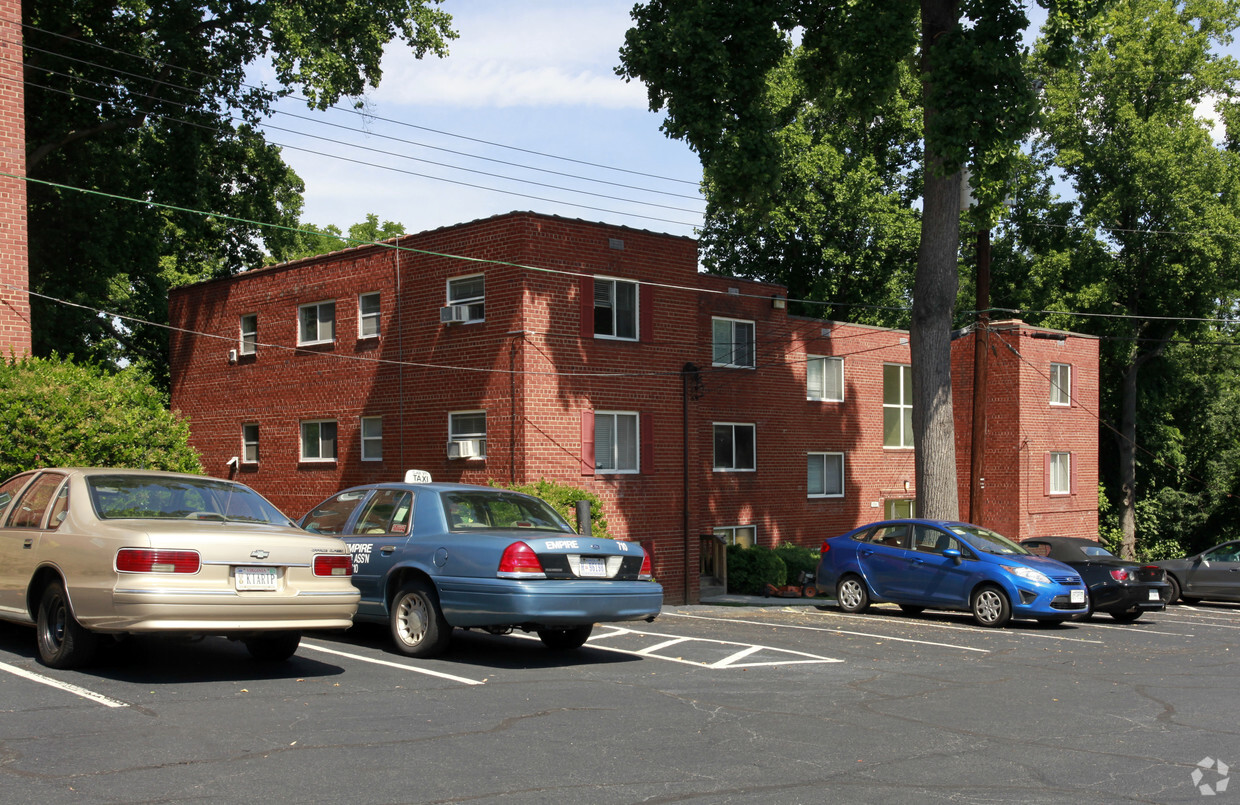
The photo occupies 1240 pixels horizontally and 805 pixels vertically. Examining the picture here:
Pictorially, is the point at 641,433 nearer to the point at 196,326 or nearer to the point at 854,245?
the point at 196,326

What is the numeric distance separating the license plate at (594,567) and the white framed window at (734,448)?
1835cm

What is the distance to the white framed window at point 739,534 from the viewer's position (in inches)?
1131

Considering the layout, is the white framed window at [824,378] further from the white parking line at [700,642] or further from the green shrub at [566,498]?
the white parking line at [700,642]

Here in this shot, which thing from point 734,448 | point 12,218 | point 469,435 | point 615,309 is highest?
point 12,218

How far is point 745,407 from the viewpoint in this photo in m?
29.2

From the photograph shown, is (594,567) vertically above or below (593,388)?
below

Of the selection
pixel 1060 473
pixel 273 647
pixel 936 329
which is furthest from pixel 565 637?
pixel 1060 473

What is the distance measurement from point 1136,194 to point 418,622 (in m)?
37.5

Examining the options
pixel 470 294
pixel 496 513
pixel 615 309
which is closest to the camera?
pixel 496 513

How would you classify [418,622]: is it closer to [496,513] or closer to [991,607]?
[496,513]

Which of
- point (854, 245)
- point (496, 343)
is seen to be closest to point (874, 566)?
point (496, 343)

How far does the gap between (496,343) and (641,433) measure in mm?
3729

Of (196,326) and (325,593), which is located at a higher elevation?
(196,326)

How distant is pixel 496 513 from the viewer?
10898 mm
